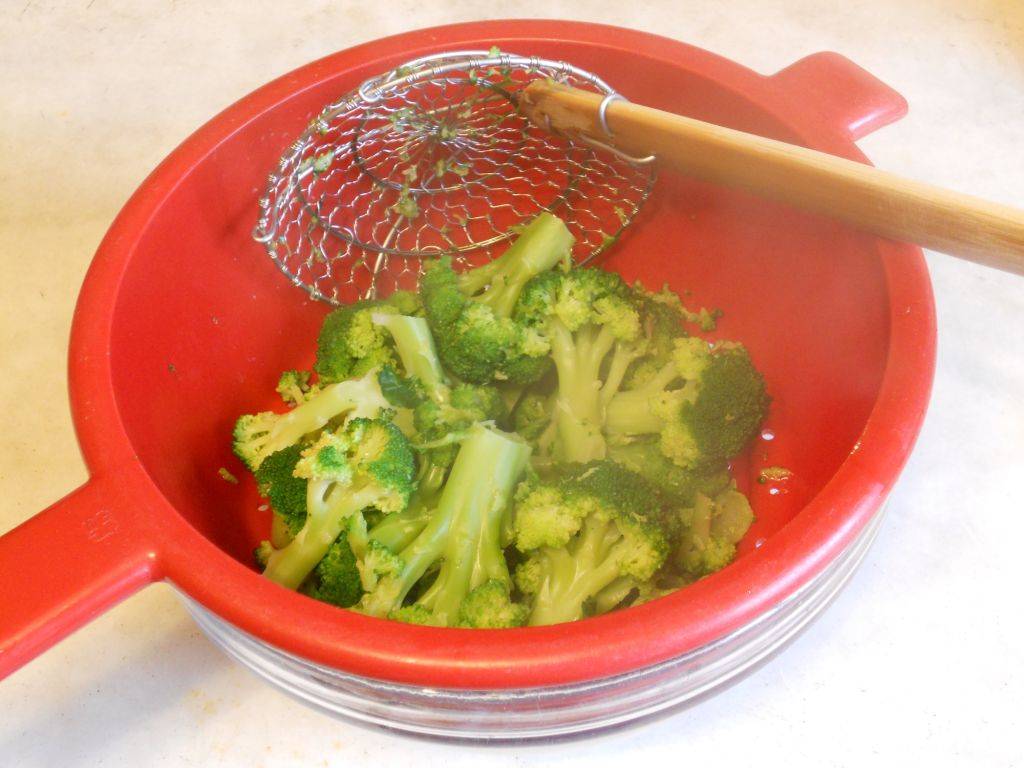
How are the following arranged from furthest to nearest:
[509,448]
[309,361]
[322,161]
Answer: [309,361], [322,161], [509,448]

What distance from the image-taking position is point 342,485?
830mm

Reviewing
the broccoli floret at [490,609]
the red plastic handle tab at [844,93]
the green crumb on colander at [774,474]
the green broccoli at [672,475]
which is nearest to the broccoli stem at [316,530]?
the broccoli floret at [490,609]

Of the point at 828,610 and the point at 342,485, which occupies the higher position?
the point at 342,485

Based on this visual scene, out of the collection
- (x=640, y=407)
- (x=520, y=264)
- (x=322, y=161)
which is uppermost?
(x=322, y=161)

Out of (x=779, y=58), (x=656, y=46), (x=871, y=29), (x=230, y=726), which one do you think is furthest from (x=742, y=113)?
(x=230, y=726)

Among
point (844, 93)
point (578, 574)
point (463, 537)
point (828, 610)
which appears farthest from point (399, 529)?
point (844, 93)

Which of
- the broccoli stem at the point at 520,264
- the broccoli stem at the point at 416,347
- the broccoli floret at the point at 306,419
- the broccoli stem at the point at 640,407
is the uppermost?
the broccoli stem at the point at 520,264

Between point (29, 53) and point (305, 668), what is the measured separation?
1.15 metres

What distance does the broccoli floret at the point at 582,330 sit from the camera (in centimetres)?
93

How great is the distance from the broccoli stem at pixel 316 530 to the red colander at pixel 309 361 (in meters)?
0.06

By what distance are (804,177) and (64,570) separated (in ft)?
2.02

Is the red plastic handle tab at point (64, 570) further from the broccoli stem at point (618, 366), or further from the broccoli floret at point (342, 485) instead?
the broccoli stem at point (618, 366)

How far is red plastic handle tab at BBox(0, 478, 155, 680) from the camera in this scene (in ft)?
1.93

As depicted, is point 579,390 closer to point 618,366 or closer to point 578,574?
point 618,366
